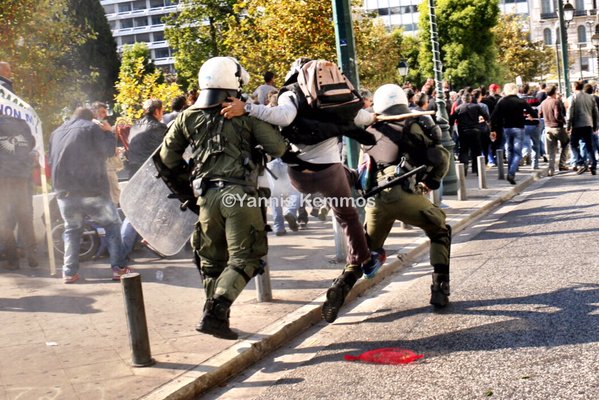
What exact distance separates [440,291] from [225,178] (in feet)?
6.25

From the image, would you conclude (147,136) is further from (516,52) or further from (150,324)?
(516,52)

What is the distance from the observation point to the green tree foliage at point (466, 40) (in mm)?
50906

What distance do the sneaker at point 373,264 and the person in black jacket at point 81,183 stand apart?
296 cm

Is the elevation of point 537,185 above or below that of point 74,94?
below

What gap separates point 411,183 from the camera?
19.6 feet

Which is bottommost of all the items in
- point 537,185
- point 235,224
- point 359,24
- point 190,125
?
point 537,185

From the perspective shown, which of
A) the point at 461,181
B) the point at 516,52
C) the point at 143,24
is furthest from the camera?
the point at 143,24

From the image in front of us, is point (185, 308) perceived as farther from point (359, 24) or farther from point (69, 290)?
point (359, 24)

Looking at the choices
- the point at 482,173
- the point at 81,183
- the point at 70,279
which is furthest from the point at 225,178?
the point at 482,173

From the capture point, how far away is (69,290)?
24.6ft

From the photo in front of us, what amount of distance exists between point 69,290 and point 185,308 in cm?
153

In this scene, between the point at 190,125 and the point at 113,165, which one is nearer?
the point at 190,125

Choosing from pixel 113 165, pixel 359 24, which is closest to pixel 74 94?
pixel 113 165

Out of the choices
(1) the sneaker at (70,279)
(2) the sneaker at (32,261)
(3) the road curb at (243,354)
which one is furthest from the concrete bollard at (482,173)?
(1) the sneaker at (70,279)
